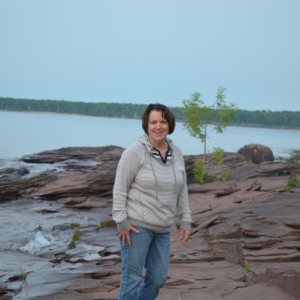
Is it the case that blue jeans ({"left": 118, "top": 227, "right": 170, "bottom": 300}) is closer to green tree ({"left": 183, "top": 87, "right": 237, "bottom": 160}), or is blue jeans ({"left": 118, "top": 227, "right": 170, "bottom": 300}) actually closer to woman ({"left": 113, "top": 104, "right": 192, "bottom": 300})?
woman ({"left": 113, "top": 104, "right": 192, "bottom": 300})

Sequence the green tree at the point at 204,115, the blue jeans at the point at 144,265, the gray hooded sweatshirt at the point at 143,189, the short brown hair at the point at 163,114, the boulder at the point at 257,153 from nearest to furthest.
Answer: the gray hooded sweatshirt at the point at 143,189
the blue jeans at the point at 144,265
the short brown hair at the point at 163,114
the green tree at the point at 204,115
the boulder at the point at 257,153

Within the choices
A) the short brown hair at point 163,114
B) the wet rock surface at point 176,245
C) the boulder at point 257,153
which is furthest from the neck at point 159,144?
the boulder at point 257,153

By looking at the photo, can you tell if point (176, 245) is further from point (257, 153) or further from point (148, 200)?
point (257, 153)

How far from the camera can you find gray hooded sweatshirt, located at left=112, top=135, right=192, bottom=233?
5.89 metres

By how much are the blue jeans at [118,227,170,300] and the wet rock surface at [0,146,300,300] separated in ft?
5.13

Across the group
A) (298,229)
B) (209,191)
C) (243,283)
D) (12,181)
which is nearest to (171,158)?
(243,283)

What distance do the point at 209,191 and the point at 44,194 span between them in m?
7.19

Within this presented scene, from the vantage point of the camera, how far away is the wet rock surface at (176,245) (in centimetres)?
846

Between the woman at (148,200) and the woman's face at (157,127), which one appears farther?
the woman's face at (157,127)

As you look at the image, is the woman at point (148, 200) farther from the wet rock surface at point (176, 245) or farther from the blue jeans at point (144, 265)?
the wet rock surface at point (176, 245)

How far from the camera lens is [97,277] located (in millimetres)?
10305

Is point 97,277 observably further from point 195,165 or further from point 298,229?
point 195,165

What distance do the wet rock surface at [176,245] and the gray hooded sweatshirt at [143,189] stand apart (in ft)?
6.41

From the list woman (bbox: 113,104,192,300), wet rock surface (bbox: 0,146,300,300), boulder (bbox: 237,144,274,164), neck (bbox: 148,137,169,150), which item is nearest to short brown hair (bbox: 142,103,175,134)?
woman (bbox: 113,104,192,300)
